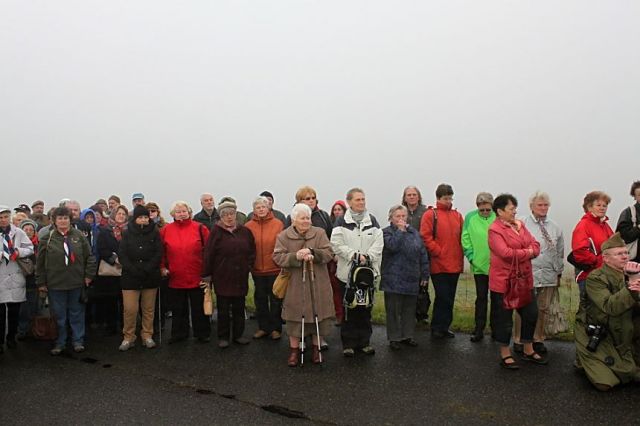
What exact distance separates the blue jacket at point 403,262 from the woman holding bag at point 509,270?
1.03 meters

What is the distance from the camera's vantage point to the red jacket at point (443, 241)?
7.29m

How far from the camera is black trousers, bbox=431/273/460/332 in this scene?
729 centimetres

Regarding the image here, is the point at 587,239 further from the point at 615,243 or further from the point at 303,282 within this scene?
the point at 303,282

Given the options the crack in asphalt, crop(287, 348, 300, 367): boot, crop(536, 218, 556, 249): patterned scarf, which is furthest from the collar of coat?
crop(536, 218, 556, 249): patterned scarf

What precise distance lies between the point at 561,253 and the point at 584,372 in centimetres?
163

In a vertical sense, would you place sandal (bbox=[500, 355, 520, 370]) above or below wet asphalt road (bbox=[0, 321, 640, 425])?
above

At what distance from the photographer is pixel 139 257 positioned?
710cm

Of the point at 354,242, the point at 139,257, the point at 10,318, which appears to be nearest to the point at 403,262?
A: the point at 354,242

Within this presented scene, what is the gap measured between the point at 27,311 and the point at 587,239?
828cm

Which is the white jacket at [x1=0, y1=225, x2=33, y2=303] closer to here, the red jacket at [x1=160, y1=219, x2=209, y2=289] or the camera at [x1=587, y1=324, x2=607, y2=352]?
the red jacket at [x1=160, y1=219, x2=209, y2=289]

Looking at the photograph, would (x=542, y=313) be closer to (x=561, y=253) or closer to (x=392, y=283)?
(x=561, y=253)

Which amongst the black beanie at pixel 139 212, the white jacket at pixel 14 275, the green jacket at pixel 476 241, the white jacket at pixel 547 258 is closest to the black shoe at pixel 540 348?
the white jacket at pixel 547 258

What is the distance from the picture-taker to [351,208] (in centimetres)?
669

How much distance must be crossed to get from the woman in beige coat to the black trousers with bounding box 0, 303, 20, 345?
156 inches
